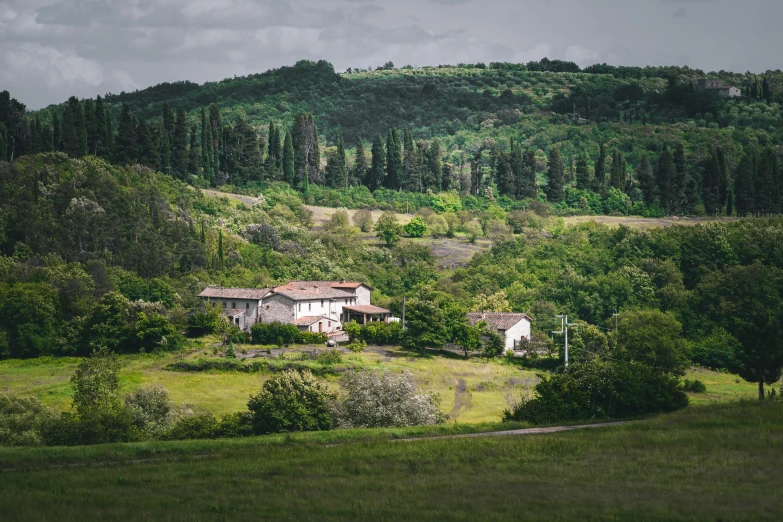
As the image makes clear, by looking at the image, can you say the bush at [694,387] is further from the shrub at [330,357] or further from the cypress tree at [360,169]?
the cypress tree at [360,169]

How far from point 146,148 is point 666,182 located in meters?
68.1

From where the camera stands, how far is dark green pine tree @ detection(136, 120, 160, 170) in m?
105

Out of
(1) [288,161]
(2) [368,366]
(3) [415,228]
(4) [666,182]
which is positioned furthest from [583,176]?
(2) [368,366]

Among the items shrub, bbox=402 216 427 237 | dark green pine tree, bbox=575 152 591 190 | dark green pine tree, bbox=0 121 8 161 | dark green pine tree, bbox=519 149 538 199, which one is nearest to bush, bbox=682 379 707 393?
shrub, bbox=402 216 427 237

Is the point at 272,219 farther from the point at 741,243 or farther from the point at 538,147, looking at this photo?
the point at 538,147

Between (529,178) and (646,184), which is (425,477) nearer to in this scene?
(646,184)

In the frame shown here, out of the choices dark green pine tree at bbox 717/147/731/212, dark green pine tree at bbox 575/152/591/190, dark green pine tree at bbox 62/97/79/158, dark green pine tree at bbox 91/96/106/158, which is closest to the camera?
dark green pine tree at bbox 62/97/79/158

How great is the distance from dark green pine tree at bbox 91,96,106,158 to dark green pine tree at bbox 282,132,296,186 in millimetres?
29100

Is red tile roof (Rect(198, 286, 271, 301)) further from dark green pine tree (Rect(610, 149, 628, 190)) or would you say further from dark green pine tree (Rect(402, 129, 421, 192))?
dark green pine tree (Rect(610, 149, 628, 190))

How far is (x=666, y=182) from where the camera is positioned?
124 meters

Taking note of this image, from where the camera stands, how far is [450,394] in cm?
6431

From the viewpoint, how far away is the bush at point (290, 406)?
46.2 m

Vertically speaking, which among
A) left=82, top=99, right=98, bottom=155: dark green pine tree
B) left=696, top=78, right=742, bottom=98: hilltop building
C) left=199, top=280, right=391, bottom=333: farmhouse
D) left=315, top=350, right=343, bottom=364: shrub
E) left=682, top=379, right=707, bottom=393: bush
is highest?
left=696, top=78, right=742, bottom=98: hilltop building

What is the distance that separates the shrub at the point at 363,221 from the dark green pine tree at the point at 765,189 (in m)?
50.0
